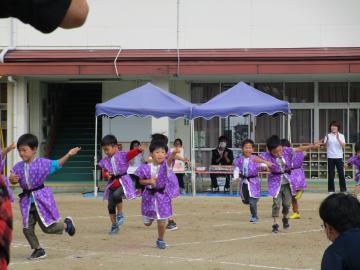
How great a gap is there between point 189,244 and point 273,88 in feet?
37.1

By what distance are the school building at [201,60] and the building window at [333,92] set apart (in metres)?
0.03

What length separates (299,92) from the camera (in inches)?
789


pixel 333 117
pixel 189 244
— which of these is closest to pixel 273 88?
pixel 333 117

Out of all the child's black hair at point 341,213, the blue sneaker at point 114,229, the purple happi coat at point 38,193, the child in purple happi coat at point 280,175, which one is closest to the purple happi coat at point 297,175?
the child in purple happi coat at point 280,175

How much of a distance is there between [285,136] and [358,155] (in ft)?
21.3

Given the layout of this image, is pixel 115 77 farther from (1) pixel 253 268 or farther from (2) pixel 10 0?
(2) pixel 10 0

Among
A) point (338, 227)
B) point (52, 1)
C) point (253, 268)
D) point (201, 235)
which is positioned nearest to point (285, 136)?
point (201, 235)

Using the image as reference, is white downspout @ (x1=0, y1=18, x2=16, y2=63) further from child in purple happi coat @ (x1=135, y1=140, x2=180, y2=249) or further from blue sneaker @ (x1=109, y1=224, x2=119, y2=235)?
child in purple happi coat @ (x1=135, y1=140, x2=180, y2=249)

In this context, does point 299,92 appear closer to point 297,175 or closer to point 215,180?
point 215,180

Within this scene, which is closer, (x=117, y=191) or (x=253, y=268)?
(x=253, y=268)

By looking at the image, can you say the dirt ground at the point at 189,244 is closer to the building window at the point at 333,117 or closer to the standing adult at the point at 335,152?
the standing adult at the point at 335,152

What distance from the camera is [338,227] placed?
3498 millimetres

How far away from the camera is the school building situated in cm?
1833

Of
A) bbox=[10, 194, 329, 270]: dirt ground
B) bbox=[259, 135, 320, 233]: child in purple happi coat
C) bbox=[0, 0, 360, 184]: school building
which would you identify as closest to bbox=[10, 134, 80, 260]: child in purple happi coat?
bbox=[10, 194, 329, 270]: dirt ground
